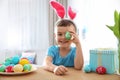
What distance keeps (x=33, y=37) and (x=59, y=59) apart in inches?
103

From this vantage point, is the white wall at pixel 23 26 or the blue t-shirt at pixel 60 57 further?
A: the white wall at pixel 23 26

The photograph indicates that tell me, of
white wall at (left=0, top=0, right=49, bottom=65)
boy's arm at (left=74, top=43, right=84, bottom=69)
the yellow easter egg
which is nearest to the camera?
the yellow easter egg

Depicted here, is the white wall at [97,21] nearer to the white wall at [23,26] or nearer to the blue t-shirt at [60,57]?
the blue t-shirt at [60,57]

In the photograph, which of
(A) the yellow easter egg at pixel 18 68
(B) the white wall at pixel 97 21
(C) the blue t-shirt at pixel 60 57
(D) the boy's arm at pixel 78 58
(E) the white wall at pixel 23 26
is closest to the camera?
(A) the yellow easter egg at pixel 18 68

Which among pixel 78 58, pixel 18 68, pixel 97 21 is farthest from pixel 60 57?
pixel 97 21

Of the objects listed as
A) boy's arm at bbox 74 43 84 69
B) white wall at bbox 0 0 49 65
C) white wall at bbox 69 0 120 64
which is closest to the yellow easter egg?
boy's arm at bbox 74 43 84 69

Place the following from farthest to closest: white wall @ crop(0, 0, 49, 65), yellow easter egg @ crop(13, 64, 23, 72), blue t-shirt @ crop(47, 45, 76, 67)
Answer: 1. white wall @ crop(0, 0, 49, 65)
2. blue t-shirt @ crop(47, 45, 76, 67)
3. yellow easter egg @ crop(13, 64, 23, 72)

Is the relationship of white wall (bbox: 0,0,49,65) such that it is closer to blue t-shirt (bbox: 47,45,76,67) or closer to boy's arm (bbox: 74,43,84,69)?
blue t-shirt (bbox: 47,45,76,67)

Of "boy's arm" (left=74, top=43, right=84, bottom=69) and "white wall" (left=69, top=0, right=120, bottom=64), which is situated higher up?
"white wall" (left=69, top=0, right=120, bottom=64)

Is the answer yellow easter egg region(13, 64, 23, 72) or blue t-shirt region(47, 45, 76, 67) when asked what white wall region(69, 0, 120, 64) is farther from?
yellow easter egg region(13, 64, 23, 72)

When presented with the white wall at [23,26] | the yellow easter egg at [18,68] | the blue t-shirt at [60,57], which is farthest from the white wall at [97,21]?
the white wall at [23,26]

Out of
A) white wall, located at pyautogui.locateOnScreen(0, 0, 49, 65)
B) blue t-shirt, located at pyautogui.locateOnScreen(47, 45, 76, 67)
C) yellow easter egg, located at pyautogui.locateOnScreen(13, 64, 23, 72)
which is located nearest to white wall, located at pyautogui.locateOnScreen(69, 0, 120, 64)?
blue t-shirt, located at pyautogui.locateOnScreen(47, 45, 76, 67)

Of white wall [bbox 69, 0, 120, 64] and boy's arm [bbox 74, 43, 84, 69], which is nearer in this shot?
boy's arm [bbox 74, 43, 84, 69]

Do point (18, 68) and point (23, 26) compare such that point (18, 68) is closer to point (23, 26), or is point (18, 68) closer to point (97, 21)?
point (97, 21)
